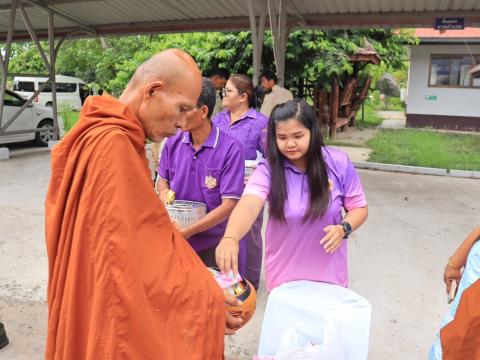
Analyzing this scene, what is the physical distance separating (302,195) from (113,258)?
1.06 metres

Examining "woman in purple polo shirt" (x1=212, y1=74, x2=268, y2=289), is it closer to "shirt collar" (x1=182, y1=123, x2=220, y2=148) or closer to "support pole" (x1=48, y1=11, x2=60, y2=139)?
"shirt collar" (x1=182, y1=123, x2=220, y2=148)

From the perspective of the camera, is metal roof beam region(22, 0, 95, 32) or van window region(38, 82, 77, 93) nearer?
metal roof beam region(22, 0, 95, 32)

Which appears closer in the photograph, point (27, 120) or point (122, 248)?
point (122, 248)

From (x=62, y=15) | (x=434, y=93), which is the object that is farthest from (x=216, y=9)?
(x=434, y=93)

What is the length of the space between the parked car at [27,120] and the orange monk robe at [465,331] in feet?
33.5

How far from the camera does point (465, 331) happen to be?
1432mm

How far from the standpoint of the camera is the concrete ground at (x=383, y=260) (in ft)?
9.58

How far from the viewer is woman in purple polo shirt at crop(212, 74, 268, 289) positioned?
135 inches

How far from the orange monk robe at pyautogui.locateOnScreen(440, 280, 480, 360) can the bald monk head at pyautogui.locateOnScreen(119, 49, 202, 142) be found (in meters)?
1.08

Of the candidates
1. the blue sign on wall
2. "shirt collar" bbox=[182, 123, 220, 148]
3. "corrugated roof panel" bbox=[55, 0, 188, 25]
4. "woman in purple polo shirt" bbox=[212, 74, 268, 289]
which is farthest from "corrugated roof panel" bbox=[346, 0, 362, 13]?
"shirt collar" bbox=[182, 123, 220, 148]

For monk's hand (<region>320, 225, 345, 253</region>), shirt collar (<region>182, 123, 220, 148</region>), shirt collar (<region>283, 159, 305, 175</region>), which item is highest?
shirt collar (<region>182, 123, 220, 148</region>)

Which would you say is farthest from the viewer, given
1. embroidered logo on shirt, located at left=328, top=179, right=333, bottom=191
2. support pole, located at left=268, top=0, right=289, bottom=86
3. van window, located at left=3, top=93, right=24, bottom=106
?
van window, located at left=3, top=93, right=24, bottom=106

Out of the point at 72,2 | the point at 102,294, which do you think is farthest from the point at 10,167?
the point at 102,294

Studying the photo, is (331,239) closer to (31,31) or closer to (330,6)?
(330,6)
